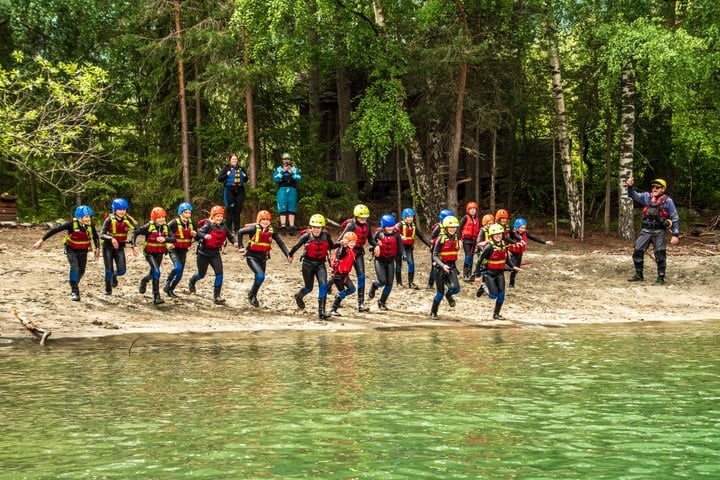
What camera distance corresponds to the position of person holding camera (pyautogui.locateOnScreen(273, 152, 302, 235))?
24188 millimetres

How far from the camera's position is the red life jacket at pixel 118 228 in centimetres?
1842

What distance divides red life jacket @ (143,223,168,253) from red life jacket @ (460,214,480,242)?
7.30 metres

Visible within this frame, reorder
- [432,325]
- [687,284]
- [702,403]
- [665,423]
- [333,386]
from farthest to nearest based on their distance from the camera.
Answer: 1. [687,284]
2. [432,325]
3. [333,386]
4. [702,403]
5. [665,423]

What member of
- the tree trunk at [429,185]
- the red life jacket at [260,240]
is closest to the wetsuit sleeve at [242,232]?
the red life jacket at [260,240]

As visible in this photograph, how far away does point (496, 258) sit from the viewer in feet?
57.5

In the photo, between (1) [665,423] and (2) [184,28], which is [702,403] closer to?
(1) [665,423]

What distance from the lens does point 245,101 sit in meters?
28.8

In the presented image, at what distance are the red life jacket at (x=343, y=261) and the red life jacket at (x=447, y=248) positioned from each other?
186cm

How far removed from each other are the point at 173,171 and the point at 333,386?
19.7 meters

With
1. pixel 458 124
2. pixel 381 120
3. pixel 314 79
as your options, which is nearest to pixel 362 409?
pixel 381 120

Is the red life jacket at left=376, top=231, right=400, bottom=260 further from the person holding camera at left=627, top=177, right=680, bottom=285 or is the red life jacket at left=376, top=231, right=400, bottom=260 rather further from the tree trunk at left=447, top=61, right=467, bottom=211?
the tree trunk at left=447, top=61, right=467, bottom=211

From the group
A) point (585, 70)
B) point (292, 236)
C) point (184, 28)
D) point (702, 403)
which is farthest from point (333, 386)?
point (585, 70)

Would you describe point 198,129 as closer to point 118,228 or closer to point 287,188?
point 287,188

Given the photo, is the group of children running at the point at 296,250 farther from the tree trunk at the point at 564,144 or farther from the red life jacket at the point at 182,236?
the tree trunk at the point at 564,144
